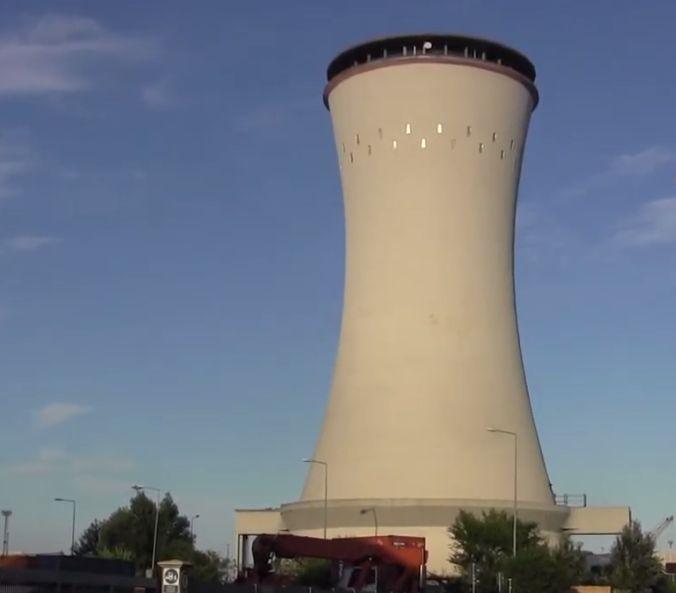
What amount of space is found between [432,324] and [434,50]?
367 inches

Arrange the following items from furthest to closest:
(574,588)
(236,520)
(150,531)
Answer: (150,531) < (236,520) < (574,588)

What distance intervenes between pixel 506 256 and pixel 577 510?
9711 mm

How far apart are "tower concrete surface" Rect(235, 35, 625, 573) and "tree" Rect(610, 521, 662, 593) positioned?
8.67ft

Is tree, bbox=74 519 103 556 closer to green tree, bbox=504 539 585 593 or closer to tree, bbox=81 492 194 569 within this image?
tree, bbox=81 492 194 569

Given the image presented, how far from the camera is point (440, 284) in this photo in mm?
42031

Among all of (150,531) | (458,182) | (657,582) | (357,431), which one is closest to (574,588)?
(657,582)

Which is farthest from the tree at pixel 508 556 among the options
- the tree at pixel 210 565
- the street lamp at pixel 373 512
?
the tree at pixel 210 565

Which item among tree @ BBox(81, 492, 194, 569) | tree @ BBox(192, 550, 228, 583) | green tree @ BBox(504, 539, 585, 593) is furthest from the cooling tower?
tree @ BBox(81, 492, 194, 569)

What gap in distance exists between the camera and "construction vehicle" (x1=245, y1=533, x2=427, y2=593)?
103 feet

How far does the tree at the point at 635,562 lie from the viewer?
42.9 metres

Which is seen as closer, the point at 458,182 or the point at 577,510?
the point at 458,182

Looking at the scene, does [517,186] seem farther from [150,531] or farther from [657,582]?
[150,531]

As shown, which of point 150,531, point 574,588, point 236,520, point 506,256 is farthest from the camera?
point 150,531

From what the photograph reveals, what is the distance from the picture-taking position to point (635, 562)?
4284 cm
